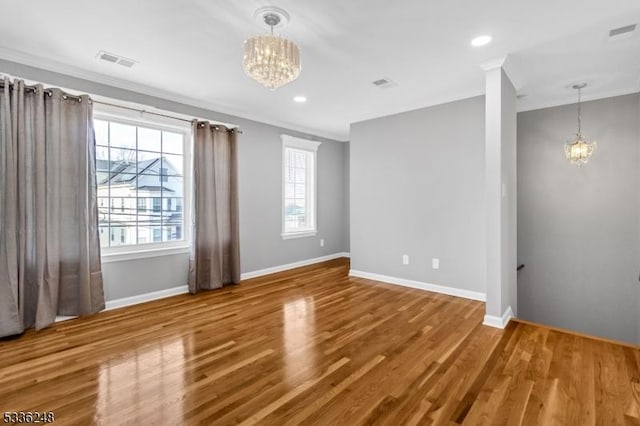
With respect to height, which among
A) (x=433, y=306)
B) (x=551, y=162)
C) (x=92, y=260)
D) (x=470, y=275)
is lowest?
(x=433, y=306)

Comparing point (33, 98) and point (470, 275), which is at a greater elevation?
point (33, 98)

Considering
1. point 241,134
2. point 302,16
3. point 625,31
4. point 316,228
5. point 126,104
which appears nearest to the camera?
point 302,16

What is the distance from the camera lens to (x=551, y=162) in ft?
14.1

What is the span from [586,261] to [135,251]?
5.80m

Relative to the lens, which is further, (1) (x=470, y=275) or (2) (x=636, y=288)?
(1) (x=470, y=275)

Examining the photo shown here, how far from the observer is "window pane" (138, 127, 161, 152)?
4016mm

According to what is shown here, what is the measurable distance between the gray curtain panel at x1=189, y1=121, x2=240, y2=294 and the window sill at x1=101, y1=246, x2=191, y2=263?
0.20 m

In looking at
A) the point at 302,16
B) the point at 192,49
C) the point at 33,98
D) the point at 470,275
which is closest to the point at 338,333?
the point at 470,275

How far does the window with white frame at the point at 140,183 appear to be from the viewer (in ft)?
12.2

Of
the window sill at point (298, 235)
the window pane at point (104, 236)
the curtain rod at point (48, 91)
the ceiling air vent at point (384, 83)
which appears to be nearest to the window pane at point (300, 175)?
the window sill at point (298, 235)

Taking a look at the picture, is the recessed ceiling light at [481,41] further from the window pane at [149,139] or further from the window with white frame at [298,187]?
the window pane at [149,139]

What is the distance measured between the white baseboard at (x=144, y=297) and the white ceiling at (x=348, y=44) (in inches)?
101

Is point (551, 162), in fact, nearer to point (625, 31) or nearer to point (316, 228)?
point (625, 31)

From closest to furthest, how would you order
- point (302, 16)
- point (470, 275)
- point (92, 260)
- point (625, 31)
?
point (302, 16), point (625, 31), point (92, 260), point (470, 275)
